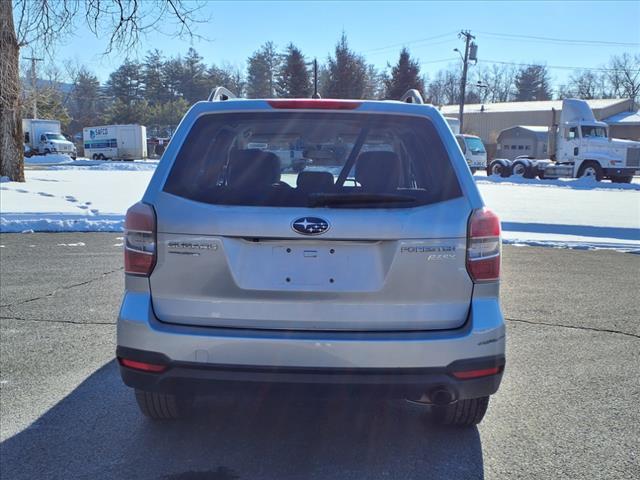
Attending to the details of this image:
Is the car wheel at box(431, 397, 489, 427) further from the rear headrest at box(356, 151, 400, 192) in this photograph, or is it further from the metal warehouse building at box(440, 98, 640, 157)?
the metal warehouse building at box(440, 98, 640, 157)

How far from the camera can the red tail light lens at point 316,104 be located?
Result: 304 centimetres

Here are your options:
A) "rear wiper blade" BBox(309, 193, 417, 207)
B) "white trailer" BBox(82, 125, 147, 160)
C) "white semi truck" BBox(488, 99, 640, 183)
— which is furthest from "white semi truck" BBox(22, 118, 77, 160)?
"rear wiper blade" BBox(309, 193, 417, 207)

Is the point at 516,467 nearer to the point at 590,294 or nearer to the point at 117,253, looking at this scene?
the point at 590,294

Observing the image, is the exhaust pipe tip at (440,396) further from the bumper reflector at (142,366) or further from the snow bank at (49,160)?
the snow bank at (49,160)

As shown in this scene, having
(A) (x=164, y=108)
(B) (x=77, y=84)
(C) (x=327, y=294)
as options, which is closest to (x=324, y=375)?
(C) (x=327, y=294)

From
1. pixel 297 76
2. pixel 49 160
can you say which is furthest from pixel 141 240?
pixel 297 76

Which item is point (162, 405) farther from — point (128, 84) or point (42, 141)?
point (128, 84)

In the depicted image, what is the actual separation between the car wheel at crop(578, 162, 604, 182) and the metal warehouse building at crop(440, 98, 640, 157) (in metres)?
26.8

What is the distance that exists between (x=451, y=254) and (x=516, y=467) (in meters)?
1.21

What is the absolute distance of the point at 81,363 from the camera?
4.45 m

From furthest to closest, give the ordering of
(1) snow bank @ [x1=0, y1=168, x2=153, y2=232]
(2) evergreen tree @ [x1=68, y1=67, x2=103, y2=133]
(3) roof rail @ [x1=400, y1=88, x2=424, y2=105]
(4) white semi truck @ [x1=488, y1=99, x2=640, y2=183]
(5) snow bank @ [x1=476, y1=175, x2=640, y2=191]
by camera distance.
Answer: (2) evergreen tree @ [x1=68, y1=67, x2=103, y2=133]
(4) white semi truck @ [x1=488, y1=99, x2=640, y2=183]
(5) snow bank @ [x1=476, y1=175, x2=640, y2=191]
(1) snow bank @ [x1=0, y1=168, x2=153, y2=232]
(3) roof rail @ [x1=400, y1=88, x2=424, y2=105]

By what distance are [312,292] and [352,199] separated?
1.54 feet

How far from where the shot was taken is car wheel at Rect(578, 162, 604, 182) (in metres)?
29.2

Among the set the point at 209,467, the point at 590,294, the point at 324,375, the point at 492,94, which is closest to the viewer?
the point at 324,375
